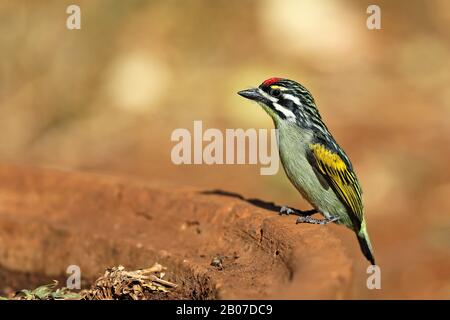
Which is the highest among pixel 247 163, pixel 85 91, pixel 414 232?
pixel 85 91

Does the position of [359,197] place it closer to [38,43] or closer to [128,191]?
[128,191]

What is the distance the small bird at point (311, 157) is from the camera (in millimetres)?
6363

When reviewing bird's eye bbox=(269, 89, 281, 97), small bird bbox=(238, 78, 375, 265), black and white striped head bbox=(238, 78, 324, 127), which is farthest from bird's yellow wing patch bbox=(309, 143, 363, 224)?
bird's eye bbox=(269, 89, 281, 97)

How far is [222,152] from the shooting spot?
13.4 meters

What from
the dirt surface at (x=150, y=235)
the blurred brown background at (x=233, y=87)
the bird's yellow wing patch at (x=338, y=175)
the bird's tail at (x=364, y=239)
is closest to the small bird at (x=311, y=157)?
the bird's yellow wing patch at (x=338, y=175)

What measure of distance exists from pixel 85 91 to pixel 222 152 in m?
2.35

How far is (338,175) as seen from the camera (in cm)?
634

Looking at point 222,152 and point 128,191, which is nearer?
point 128,191

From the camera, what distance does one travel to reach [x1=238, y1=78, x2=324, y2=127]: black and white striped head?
255 inches

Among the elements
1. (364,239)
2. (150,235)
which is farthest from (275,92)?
(150,235)

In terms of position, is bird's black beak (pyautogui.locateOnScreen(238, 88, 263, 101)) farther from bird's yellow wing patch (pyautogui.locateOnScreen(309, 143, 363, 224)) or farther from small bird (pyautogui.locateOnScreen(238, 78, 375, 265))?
bird's yellow wing patch (pyautogui.locateOnScreen(309, 143, 363, 224))

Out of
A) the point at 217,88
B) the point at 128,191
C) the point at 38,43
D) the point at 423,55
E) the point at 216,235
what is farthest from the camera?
the point at 423,55
